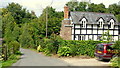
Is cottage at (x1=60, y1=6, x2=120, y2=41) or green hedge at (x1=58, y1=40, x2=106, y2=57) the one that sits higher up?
cottage at (x1=60, y1=6, x2=120, y2=41)

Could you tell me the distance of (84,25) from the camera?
3139 centimetres

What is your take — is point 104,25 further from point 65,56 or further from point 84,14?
point 65,56

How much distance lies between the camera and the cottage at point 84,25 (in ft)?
101

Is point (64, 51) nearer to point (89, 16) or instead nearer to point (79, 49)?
point (79, 49)

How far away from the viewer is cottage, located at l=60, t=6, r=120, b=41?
101 ft

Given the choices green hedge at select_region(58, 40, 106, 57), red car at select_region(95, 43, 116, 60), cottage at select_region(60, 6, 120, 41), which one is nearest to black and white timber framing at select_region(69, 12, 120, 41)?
cottage at select_region(60, 6, 120, 41)

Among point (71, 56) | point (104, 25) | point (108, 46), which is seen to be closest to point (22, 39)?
point (104, 25)

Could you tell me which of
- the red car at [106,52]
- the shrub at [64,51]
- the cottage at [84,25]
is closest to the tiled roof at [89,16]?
the cottage at [84,25]

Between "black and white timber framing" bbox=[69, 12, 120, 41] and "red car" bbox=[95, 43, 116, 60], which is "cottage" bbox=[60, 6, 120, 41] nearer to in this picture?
"black and white timber framing" bbox=[69, 12, 120, 41]

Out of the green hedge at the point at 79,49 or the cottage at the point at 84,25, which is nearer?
the green hedge at the point at 79,49

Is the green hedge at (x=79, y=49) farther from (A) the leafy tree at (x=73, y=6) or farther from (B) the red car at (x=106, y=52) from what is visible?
(A) the leafy tree at (x=73, y=6)

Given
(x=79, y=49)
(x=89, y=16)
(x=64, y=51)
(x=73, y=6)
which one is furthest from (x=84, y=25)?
(x=73, y=6)

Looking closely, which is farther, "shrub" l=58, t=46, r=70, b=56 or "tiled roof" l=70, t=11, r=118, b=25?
"tiled roof" l=70, t=11, r=118, b=25

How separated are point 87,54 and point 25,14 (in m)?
56.4
